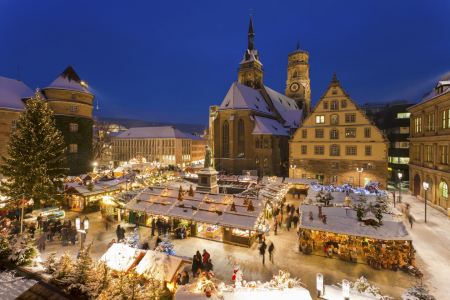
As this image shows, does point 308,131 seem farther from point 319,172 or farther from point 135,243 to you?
point 135,243

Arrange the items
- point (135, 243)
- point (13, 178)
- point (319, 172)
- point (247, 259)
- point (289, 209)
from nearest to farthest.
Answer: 1. point (135, 243)
2. point (247, 259)
3. point (13, 178)
4. point (289, 209)
5. point (319, 172)

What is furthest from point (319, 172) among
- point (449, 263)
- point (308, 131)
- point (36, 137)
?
point (36, 137)

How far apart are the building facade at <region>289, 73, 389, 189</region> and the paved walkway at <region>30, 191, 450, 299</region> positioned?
1537 cm

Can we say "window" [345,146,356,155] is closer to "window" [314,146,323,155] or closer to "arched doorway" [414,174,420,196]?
"window" [314,146,323,155]

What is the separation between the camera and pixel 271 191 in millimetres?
20875

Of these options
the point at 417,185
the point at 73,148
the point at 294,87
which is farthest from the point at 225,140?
the point at 294,87

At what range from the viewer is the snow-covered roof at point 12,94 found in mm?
30469

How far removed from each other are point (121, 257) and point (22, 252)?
356 centimetres

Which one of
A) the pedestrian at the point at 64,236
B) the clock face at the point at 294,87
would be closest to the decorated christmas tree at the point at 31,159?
the pedestrian at the point at 64,236

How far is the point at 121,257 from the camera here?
9.96m

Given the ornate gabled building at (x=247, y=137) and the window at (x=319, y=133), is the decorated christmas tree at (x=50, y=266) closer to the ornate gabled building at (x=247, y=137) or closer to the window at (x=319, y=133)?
the window at (x=319, y=133)

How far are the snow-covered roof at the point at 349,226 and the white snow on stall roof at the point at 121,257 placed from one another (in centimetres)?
970

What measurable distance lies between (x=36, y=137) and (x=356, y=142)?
3973 centimetres

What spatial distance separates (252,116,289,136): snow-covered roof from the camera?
43.7 metres
